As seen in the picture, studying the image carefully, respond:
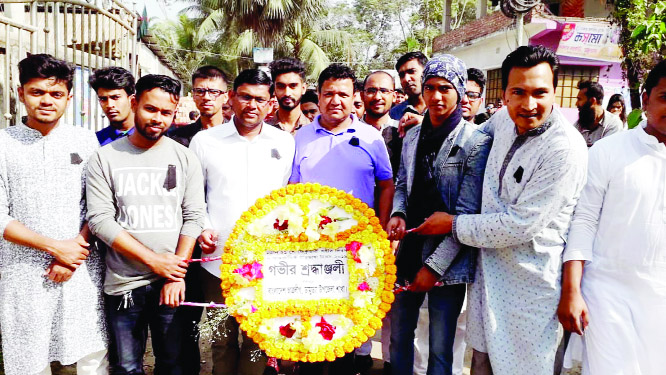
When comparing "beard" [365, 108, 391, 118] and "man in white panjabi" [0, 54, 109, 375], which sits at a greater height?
"beard" [365, 108, 391, 118]

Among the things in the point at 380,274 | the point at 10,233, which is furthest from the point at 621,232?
the point at 10,233

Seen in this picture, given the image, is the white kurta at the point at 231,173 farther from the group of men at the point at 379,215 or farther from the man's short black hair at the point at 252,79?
the man's short black hair at the point at 252,79

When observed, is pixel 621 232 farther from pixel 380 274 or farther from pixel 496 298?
pixel 380 274

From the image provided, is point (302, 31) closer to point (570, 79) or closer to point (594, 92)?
point (570, 79)

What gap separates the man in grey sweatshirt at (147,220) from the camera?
301 centimetres

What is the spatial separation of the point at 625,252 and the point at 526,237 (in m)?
0.50

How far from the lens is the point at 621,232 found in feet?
8.45

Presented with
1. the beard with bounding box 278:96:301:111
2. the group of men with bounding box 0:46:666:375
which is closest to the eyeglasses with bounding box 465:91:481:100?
the group of men with bounding box 0:46:666:375

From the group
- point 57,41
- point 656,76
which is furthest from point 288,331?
point 57,41

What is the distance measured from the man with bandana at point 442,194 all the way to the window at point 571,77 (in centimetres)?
1389

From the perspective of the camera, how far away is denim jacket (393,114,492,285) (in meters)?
2.90

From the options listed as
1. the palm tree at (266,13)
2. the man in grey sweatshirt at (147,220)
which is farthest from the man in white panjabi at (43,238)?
the palm tree at (266,13)

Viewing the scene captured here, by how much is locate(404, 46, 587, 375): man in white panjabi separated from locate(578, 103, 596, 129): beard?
4052mm

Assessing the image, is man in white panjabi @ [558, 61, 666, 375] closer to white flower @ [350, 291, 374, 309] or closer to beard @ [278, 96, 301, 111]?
white flower @ [350, 291, 374, 309]
